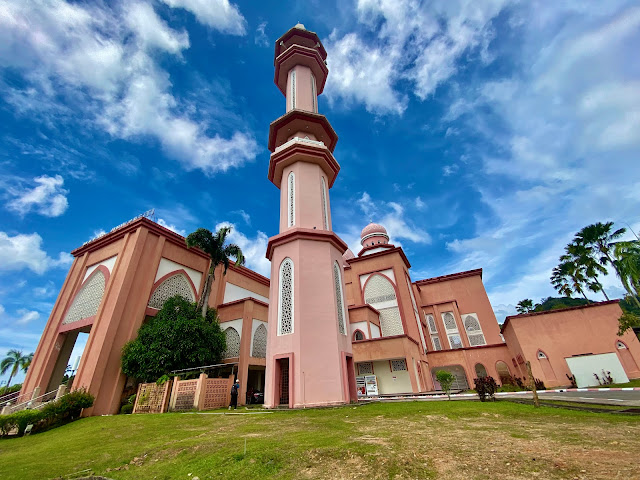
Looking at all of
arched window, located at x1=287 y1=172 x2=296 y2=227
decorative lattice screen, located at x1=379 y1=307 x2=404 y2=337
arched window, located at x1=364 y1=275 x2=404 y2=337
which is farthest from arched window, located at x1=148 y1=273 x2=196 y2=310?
decorative lattice screen, located at x1=379 y1=307 x2=404 y2=337

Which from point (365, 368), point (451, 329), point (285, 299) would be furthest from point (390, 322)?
point (285, 299)

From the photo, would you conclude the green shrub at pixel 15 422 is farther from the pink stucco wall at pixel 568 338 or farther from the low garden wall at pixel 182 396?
the pink stucco wall at pixel 568 338

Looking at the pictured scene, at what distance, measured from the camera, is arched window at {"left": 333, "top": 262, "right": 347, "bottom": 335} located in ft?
43.8

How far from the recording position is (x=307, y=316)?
12.5 m

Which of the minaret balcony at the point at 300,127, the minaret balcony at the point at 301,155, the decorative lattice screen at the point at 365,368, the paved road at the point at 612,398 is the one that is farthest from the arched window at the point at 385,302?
the paved road at the point at 612,398

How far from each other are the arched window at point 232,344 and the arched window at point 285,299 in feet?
25.4

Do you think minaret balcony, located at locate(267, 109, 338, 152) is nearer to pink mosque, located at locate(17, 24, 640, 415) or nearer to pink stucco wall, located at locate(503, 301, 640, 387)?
pink mosque, located at locate(17, 24, 640, 415)

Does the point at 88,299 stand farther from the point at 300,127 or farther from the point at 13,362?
the point at 13,362

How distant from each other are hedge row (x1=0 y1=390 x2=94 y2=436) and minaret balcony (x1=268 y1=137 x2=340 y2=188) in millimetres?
14303

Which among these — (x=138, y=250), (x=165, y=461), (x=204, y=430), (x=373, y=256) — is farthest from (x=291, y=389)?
(x=373, y=256)

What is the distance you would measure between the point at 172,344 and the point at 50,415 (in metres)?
4.97

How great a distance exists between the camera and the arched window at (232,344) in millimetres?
19141

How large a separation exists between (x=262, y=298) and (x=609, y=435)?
25630 mm

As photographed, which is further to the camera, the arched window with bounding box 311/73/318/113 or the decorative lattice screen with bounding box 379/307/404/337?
the decorative lattice screen with bounding box 379/307/404/337
